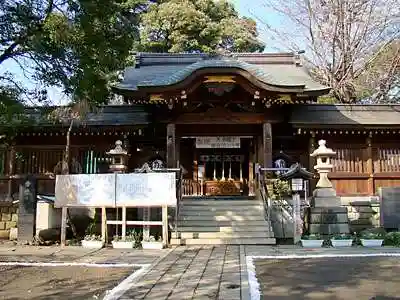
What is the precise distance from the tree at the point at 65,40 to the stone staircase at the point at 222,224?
17.8ft

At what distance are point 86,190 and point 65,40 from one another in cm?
563

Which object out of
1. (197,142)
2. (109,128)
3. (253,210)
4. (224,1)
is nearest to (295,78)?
(197,142)

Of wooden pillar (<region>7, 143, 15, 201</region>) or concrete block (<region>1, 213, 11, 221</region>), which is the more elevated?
wooden pillar (<region>7, 143, 15, 201</region>)

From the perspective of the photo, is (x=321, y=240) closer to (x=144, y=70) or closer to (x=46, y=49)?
(x=46, y=49)

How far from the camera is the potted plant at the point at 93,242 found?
1212cm

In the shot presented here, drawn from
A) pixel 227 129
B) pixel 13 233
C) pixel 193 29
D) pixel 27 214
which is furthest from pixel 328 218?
pixel 193 29

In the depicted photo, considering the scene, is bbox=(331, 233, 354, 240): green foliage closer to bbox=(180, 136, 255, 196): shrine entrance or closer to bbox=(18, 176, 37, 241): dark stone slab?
bbox=(180, 136, 255, 196): shrine entrance

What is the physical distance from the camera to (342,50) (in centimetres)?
2452

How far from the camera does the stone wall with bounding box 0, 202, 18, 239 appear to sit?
15273 mm

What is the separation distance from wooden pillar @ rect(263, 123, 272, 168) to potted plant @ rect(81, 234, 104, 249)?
6.25m

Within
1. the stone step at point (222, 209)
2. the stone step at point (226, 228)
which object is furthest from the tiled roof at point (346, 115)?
the stone step at point (226, 228)

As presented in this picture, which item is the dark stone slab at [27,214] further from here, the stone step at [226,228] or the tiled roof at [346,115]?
the tiled roof at [346,115]

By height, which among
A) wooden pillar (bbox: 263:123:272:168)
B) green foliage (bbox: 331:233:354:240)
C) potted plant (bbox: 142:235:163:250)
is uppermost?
wooden pillar (bbox: 263:123:272:168)

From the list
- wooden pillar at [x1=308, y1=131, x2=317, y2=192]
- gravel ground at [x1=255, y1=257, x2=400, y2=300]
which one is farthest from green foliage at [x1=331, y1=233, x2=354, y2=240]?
wooden pillar at [x1=308, y1=131, x2=317, y2=192]
